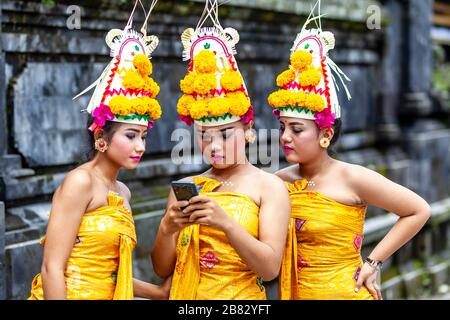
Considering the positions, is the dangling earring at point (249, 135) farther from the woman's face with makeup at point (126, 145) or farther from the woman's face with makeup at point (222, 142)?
the woman's face with makeup at point (126, 145)

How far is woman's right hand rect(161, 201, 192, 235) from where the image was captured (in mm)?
3297

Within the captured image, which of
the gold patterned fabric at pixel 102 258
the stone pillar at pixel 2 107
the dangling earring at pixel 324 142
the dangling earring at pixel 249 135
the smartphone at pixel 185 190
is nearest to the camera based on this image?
the smartphone at pixel 185 190

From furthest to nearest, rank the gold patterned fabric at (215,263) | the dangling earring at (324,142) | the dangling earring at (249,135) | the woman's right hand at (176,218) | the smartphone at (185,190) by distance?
the dangling earring at (324,142) < the dangling earring at (249,135) < the gold patterned fabric at (215,263) < the woman's right hand at (176,218) < the smartphone at (185,190)

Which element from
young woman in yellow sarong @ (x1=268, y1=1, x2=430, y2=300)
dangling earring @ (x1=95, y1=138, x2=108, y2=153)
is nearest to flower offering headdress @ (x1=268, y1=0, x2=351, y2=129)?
young woman in yellow sarong @ (x1=268, y1=1, x2=430, y2=300)

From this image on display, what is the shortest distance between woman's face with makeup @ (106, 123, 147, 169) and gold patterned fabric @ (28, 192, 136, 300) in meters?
0.17

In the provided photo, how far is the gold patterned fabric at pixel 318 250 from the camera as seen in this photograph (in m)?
3.88

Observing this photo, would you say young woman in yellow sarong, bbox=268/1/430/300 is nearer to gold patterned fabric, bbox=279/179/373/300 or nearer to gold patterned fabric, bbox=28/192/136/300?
gold patterned fabric, bbox=279/179/373/300

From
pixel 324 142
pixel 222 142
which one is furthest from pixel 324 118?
pixel 222 142

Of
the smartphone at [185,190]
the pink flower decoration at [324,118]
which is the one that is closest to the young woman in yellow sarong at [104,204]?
the smartphone at [185,190]

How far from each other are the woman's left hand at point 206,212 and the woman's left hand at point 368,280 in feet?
3.23

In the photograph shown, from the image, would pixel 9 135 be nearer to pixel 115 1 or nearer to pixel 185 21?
pixel 115 1

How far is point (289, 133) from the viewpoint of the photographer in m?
3.83

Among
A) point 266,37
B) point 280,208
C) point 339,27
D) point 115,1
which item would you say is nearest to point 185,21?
point 115,1

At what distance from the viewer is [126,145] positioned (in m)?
3.54
